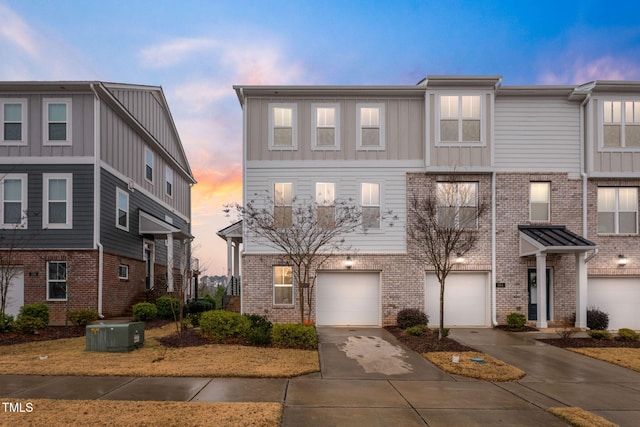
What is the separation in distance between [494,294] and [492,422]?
36.8 ft

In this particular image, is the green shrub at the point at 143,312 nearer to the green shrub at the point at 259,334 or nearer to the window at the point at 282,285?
the window at the point at 282,285

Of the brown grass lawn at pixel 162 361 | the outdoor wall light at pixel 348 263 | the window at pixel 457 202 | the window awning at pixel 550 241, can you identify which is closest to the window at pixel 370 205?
the outdoor wall light at pixel 348 263

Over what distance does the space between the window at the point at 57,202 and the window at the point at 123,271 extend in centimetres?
325

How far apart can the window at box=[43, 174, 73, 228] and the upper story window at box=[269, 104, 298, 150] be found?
785 cm

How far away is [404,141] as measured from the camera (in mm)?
17625

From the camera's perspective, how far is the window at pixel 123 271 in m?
19.8

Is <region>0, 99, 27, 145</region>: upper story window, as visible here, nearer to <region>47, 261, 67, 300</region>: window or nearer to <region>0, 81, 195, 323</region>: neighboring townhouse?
<region>0, 81, 195, 323</region>: neighboring townhouse

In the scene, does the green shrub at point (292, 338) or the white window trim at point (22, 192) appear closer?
the green shrub at point (292, 338)

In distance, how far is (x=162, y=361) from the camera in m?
10.5

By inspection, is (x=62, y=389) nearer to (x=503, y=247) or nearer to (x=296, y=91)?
(x=296, y=91)

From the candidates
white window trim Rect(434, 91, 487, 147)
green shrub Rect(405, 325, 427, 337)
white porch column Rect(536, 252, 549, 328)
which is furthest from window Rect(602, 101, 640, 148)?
green shrub Rect(405, 325, 427, 337)

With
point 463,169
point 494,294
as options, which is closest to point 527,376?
point 494,294

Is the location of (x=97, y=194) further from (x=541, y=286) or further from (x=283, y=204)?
(x=541, y=286)

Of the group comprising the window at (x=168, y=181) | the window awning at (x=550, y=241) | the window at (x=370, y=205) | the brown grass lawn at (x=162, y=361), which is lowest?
the brown grass lawn at (x=162, y=361)
